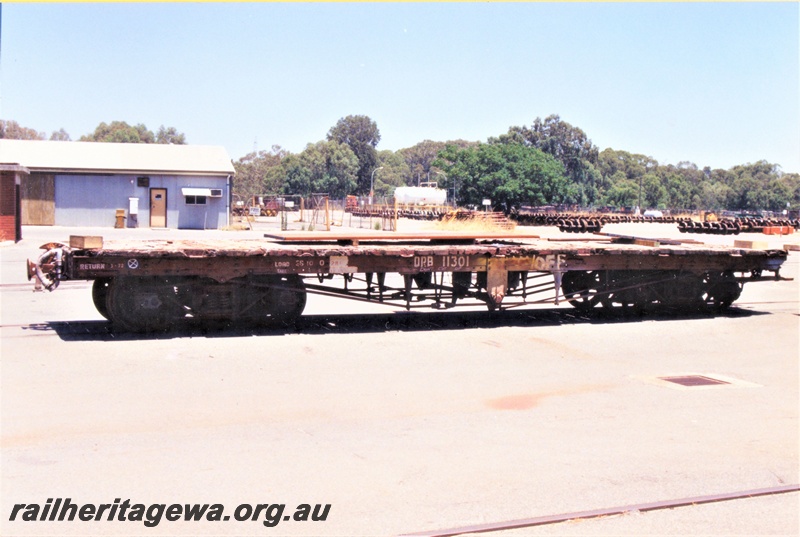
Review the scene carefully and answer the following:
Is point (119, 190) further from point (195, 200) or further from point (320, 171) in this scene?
point (320, 171)

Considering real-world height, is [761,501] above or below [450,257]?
below

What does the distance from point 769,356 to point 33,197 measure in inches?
1513

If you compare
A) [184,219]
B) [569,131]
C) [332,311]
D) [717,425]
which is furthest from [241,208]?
[569,131]

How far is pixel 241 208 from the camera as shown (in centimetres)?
5762

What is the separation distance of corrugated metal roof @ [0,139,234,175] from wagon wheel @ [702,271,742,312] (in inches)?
1239

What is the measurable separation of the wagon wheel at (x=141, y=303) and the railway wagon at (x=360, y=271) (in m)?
0.01

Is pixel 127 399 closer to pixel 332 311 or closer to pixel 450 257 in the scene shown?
pixel 450 257

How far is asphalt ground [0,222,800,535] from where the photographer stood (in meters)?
5.83

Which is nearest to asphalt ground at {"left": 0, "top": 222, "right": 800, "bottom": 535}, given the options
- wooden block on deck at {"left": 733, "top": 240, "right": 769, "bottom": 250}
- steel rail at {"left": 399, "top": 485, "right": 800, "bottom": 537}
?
steel rail at {"left": 399, "top": 485, "right": 800, "bottom": 537}

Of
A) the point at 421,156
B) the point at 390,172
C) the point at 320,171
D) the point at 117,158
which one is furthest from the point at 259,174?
the point at 117,158

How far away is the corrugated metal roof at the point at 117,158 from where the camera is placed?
42812mm

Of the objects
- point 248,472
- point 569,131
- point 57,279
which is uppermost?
point 569,131

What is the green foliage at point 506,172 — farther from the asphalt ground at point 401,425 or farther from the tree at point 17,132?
the asphalt ground at point 401,425

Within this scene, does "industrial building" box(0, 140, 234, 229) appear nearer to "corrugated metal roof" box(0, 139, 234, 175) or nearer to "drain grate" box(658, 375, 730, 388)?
"corrugated metal roof" box(0, 139, 234, 175)
